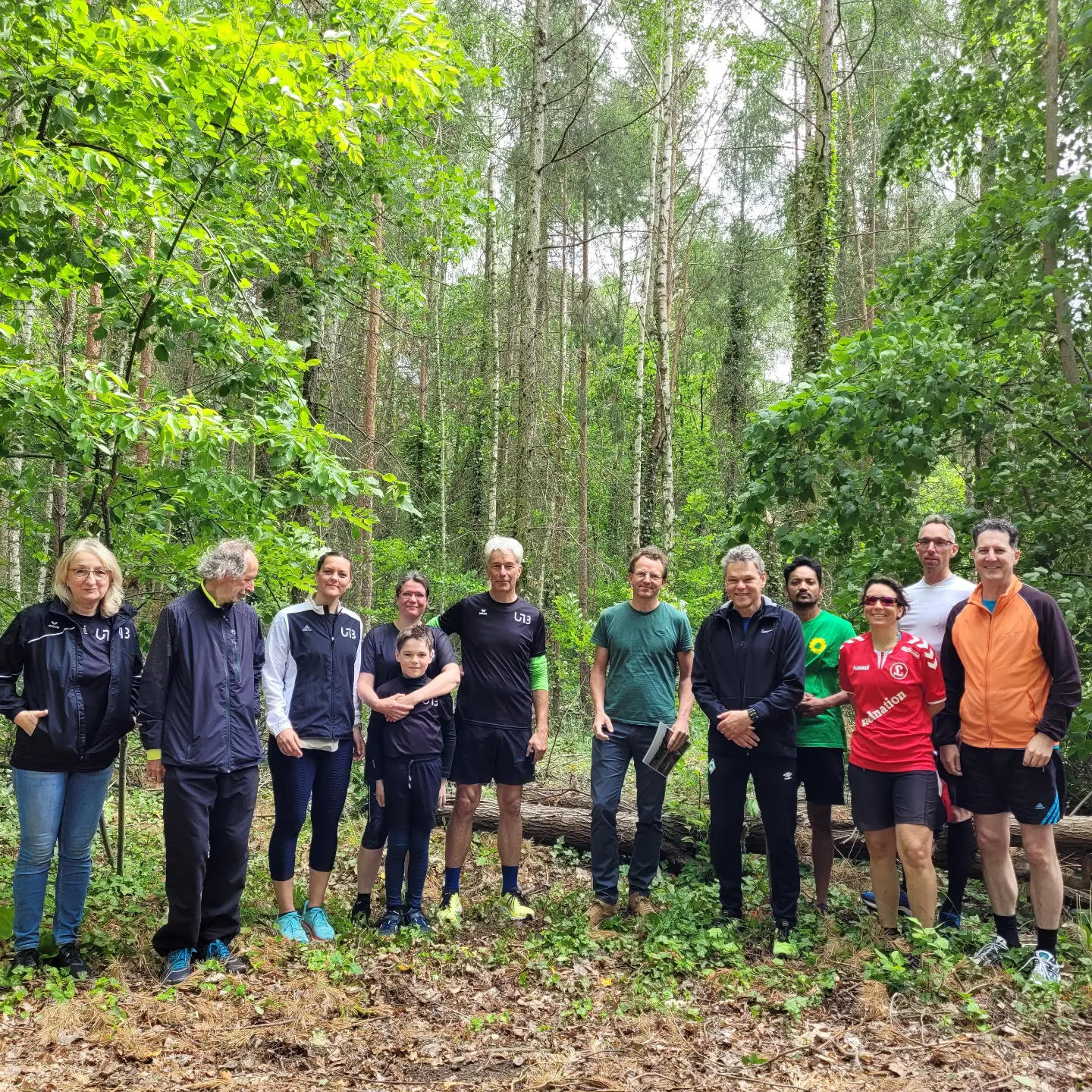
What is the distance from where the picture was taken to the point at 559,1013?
3832 millimetres

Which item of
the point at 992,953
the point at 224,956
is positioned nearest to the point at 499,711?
the point at 224,956

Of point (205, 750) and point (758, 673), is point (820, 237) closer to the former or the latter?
point (758, 673)

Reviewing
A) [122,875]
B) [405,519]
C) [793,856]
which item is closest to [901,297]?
[793,856]

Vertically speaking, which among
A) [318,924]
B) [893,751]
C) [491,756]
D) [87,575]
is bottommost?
[318,924]

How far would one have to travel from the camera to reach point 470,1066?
11.1ft

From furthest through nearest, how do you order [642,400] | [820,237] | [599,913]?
[642,400], [820,237], [599,913]

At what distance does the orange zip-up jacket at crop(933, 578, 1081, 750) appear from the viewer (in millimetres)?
4141

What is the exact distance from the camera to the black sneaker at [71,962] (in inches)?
157

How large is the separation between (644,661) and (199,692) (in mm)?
2514

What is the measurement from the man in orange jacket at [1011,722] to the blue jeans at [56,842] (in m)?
4.45

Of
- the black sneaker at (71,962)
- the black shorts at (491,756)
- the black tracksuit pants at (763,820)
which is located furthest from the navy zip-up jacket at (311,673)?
the black tracksuit pants at (763,820)

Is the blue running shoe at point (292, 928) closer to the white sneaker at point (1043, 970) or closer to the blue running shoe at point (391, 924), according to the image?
the blue running shoe at point (391, 924)

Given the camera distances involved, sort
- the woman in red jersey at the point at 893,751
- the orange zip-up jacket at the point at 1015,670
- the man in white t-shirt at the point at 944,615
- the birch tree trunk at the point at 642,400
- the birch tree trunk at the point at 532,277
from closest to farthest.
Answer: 1. the orange zip-up jacket at the point at 1015,670
2. the woman in red jersey at the point at 893,751
3. the man in white t-shirt at the point at 944,615
4. the birch tree trunk at the point at 532,277
5. the birch tree trunk at the point at 642,400

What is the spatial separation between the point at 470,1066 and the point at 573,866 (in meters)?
3.03
